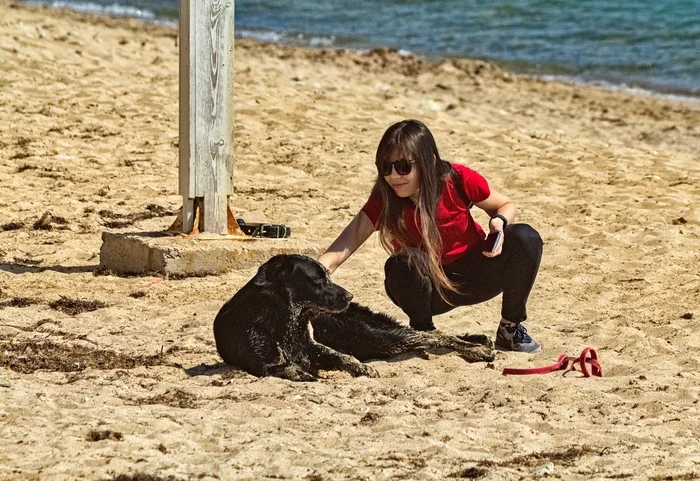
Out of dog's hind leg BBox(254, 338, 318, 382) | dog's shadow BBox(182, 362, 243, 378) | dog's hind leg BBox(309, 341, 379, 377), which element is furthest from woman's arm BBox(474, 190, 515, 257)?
dog's shadow BBox(182, 362, 243, 378)

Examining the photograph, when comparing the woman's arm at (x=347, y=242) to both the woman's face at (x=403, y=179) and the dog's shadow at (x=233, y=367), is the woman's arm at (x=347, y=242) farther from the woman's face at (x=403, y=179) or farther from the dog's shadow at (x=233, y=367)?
the dog's shadow at (x=233, y=367)

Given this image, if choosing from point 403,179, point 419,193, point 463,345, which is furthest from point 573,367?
point 403,179

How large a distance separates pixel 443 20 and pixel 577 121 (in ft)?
30.4

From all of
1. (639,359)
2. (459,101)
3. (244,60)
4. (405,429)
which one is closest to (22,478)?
(405,429)

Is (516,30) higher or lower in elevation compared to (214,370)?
higher

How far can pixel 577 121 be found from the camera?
13.0 metres

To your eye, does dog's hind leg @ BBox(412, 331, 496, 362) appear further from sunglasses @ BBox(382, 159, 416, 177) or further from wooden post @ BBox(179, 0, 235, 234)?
wooden post @ BBox(179, 0, 235, 234)

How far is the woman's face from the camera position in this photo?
5539 millimetres

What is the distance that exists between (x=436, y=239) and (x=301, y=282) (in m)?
0.79

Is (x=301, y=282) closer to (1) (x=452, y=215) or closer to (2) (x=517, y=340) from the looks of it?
(1) (x=452, y=215)

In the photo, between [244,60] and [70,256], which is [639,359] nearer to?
[70,256]

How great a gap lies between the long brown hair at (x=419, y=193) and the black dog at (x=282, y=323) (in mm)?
505

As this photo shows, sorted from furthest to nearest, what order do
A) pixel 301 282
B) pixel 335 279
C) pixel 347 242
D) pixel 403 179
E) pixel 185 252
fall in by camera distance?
pixel 335 279, pixel 185 252, pixel 347 242, pixel 403 179, pixel 301 282

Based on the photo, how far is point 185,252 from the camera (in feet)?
23.9
